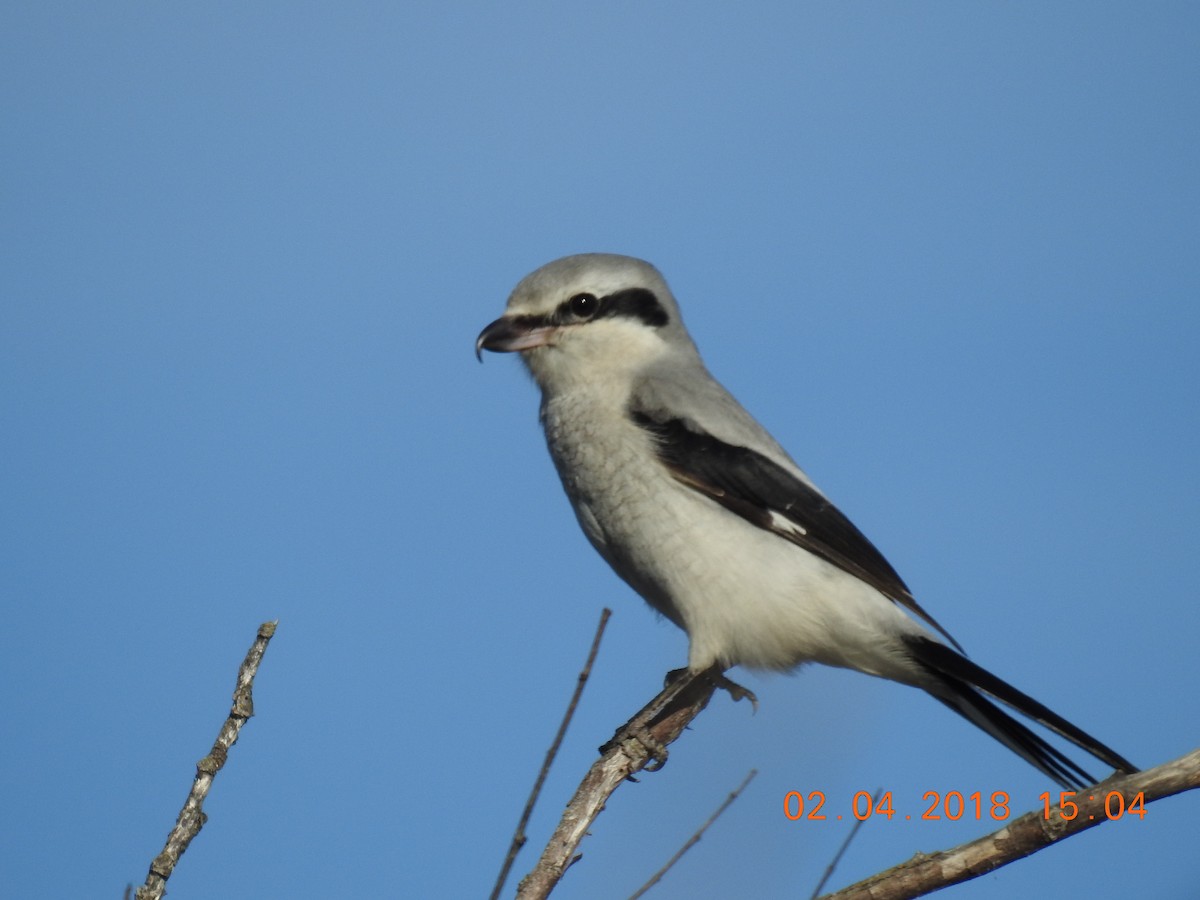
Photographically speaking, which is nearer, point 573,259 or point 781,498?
point 781,498

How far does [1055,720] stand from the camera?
244 centimetres

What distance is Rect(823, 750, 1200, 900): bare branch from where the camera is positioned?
73.5 inches

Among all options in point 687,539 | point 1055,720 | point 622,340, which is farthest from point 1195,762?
point 622,340

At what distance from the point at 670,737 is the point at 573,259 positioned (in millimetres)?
1188

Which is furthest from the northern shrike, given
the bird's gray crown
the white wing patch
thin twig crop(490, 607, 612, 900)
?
thin twig crop(490, 607, 612, 900)

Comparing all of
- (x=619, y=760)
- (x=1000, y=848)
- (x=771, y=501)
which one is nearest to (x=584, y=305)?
(x=771, y=501)

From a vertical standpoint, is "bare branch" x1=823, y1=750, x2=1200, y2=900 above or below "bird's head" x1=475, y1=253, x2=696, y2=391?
below

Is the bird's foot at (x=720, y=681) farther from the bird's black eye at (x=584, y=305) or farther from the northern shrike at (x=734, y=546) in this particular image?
the bird's black eye at (x=584, y=305)

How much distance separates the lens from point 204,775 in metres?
1.71

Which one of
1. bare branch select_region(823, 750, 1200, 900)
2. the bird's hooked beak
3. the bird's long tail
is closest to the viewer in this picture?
bare branch select_region(823, 750, 1200, 900)

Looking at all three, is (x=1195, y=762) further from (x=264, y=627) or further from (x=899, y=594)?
(x=264, y=627)

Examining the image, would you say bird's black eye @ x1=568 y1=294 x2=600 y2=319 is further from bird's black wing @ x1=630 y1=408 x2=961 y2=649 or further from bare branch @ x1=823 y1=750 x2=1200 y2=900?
bare branch @ x1=823 y1=750 x2=1200 y2=900

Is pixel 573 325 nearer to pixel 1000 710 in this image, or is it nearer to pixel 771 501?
pixel 771 501

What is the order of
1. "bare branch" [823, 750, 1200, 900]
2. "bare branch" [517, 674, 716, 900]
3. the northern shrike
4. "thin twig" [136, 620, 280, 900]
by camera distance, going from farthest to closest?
the northern shrike, "bare branch" [517, 674, 716, 900], "bare branch" [823, 750, 1200, 900], "thin twig" [136, 620, 280, 900]
